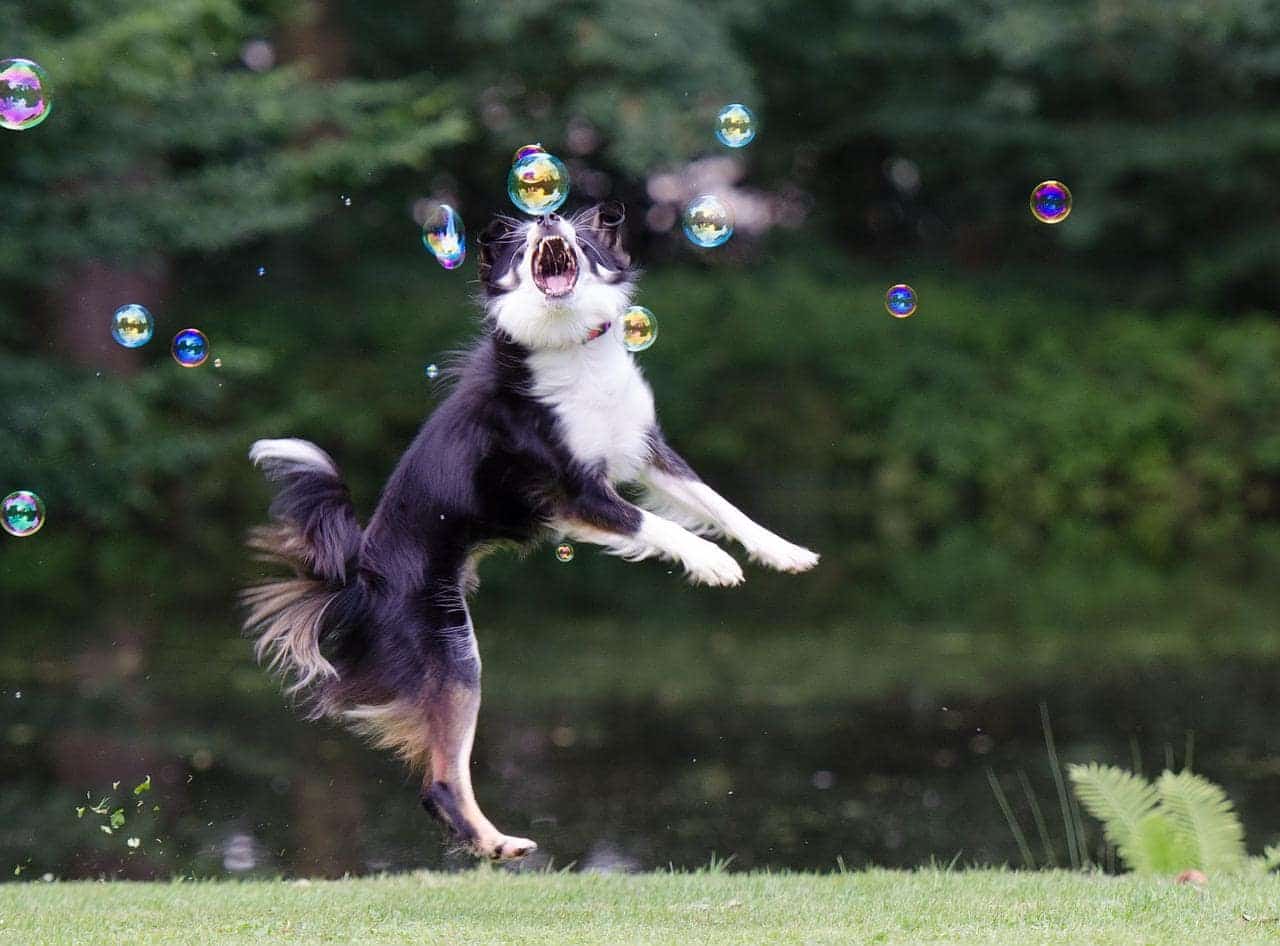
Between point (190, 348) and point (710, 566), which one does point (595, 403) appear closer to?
point (710, 566)

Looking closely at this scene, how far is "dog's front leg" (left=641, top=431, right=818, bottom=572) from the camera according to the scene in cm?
563

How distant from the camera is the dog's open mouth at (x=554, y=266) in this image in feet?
18.0

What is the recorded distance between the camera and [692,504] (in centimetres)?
584

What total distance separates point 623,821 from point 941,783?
1.79 metres

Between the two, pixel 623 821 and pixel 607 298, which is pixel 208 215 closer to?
pixel 623 821

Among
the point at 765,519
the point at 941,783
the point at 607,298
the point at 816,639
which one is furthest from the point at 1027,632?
the point at 607,298

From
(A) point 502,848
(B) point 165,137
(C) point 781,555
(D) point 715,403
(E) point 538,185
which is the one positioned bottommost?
(D) point 715,403

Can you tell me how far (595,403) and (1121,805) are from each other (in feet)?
10.2

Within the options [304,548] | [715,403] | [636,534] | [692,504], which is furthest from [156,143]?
[636,534]

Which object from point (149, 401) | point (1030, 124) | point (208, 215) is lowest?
point (149, 401)

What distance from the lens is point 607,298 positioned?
5633 millimetres

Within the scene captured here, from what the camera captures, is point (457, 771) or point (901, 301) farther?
point (901, 301)

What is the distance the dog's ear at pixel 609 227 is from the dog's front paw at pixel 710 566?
1.09 m

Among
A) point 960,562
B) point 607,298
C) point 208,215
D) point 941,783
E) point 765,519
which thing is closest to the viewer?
point 607,298
